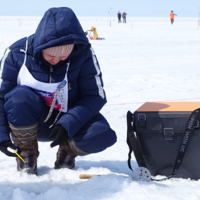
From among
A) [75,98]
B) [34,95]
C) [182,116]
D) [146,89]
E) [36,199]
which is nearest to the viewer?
[36,199]

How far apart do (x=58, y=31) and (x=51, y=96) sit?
44cm

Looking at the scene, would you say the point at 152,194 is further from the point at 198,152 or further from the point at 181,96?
the point at 181,96

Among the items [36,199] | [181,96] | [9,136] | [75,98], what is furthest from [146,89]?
[36,199]

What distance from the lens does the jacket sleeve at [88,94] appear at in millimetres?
2016

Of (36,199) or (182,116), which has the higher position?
(182,116)

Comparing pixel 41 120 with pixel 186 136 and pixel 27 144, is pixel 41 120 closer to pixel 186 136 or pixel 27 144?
pixel 27 144

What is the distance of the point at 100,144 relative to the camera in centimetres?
208

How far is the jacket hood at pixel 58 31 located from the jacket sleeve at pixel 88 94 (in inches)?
10.0

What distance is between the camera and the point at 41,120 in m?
2.10

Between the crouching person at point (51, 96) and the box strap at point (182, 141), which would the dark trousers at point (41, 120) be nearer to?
the crouching person at point (51, 96)

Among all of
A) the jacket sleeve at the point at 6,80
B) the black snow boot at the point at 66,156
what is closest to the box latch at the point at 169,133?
the black snow boot at the point at 66,156

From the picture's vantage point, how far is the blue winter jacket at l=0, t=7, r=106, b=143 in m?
1.79

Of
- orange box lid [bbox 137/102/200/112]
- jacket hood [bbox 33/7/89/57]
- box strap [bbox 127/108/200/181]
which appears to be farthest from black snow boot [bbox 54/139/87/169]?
jacket hood [bbox 33/7/89/57]

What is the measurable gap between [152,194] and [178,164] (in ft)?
1.26
